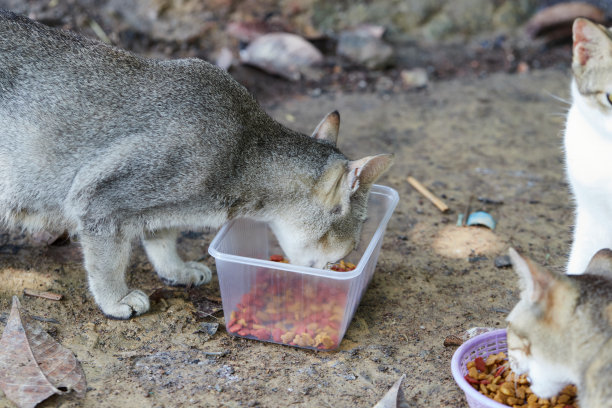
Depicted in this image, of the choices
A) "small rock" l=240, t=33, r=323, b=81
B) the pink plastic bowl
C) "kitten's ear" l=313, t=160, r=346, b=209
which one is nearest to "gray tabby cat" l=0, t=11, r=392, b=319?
"kitten's ear" l=313, t=160, r=346, b=209

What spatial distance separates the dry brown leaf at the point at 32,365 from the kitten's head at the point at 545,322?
191 centimetres

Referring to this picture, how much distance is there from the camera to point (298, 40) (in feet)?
24.2

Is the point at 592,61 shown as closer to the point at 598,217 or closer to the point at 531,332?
the point at 598,217

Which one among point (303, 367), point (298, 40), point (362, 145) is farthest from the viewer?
point (298, 40)

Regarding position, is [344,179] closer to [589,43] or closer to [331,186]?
[331,186]

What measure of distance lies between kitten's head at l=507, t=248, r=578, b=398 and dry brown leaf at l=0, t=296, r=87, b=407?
1906 millimetres

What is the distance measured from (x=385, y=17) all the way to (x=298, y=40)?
1.38 m

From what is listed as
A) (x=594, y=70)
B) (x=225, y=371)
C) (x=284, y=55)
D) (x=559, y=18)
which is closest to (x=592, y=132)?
(x=594, y=70)

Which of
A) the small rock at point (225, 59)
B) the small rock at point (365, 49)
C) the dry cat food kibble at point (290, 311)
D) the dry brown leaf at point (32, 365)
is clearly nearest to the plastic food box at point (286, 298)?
the dry cat food kibble at point (290, 311)

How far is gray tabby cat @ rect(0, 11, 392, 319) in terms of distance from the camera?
11.4 feet

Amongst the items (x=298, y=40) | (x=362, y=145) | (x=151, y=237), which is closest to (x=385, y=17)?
(x=298, y=40)

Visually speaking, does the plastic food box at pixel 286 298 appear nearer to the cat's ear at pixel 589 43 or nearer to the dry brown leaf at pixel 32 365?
the dry brown leaf at pixel 32 365

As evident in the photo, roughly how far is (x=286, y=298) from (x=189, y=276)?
85cm

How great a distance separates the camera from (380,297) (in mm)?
4051
